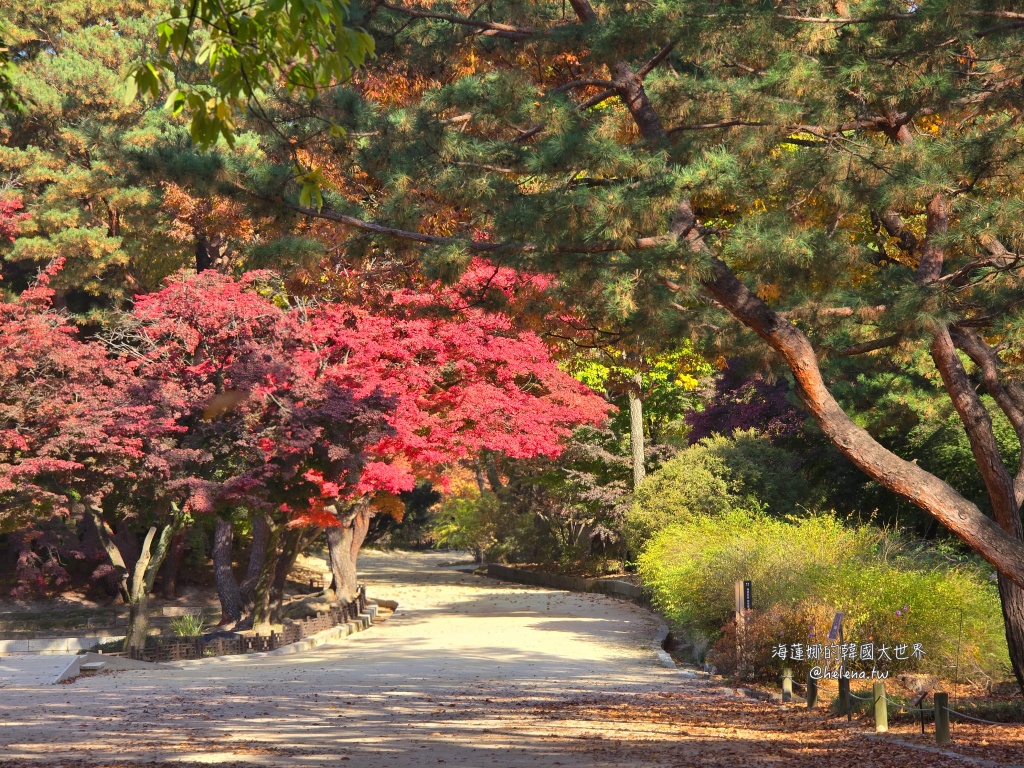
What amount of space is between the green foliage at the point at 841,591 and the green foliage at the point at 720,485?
549 centimetres

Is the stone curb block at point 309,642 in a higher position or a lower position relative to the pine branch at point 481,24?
lower

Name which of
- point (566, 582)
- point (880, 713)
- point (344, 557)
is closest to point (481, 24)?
point (880, 713)

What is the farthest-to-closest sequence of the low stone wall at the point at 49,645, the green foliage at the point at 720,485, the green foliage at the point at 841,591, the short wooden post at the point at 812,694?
the green foliage at the point at 720,485
the low stone wall at the point at 49,645
the green foliage at the point at 841,591
the short wooden post at the point at 812,694

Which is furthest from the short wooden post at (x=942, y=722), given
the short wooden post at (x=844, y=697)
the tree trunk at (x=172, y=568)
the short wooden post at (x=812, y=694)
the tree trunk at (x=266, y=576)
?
the tree trunk at (x=172, y=568)

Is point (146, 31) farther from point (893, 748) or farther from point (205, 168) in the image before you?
point (893, 748)

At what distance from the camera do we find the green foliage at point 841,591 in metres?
11.7

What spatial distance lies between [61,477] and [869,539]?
484 inches

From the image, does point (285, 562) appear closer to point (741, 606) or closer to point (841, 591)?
point (741, 606)

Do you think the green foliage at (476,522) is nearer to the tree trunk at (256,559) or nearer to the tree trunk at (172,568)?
the tree trunk at (172,568)

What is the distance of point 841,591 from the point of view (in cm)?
1223

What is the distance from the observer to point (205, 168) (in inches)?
327

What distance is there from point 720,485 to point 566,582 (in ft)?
27.6

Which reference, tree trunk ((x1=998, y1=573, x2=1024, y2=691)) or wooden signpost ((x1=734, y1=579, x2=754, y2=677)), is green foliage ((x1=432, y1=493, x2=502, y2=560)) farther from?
tree trunk ((x1=998, y1=573, x2=1024, y2=691))

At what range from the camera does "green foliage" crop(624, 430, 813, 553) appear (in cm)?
2314
